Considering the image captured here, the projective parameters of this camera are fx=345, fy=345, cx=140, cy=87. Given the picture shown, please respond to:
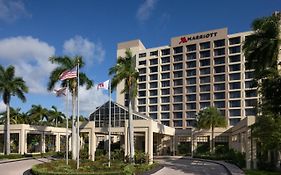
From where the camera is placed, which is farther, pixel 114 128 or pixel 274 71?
pixel 114 128

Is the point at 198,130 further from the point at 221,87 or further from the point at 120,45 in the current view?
the point at 120,45

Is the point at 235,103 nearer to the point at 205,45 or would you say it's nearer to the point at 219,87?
the point at 219,87

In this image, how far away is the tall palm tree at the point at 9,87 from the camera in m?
50.8

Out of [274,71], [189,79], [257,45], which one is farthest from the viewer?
[189,79]

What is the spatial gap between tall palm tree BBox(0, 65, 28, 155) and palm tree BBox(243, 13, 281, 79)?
1309 inches

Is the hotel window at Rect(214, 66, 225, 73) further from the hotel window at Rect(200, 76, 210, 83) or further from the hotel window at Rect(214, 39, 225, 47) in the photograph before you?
the hotel window at Rect(214, 39, 225, 47)

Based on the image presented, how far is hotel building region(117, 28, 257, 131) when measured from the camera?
8719 cm

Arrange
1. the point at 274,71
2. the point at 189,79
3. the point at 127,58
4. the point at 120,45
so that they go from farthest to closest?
the point at 120,45 → the point at 189,79 → the point at 127,58 → the point at 274,71

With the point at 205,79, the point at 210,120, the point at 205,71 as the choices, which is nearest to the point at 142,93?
the point at 205,79

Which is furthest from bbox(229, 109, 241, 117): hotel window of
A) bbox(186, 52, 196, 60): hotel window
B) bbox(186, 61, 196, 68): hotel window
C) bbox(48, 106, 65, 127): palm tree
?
bbox(48, 106, 65, 127): palm tree

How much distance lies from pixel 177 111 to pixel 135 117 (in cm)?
4224

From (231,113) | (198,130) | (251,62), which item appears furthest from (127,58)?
(231,113)

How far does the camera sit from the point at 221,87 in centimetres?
8975

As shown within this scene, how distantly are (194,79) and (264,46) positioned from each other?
59.9 metres
